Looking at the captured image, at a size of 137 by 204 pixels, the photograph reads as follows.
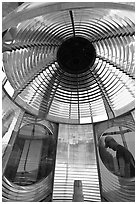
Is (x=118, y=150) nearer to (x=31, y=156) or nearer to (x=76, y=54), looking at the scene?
(x=31, y=156)

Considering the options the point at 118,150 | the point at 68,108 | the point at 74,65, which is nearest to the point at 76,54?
the point at 74,65

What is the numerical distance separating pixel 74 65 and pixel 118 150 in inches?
23.7

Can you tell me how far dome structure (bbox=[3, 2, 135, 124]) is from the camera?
4.17ft

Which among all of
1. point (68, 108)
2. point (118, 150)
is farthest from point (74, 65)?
point (118, 150)

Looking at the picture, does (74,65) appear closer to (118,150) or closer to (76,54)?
(76,54)

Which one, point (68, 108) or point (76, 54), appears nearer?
point (76, 54)

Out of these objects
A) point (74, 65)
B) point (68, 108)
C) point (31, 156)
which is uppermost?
point (74, 65)

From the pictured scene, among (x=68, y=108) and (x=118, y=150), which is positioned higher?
(x=68, y=108)

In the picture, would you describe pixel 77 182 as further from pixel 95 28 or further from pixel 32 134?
pixel 95 28

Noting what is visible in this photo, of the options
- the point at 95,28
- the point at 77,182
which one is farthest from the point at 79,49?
the point at 77,182

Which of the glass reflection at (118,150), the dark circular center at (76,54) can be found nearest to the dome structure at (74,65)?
the dark circular center at (76,54)

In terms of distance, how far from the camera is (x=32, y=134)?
1523mm

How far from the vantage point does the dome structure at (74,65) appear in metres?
1.27

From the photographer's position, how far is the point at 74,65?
4.60 feet
